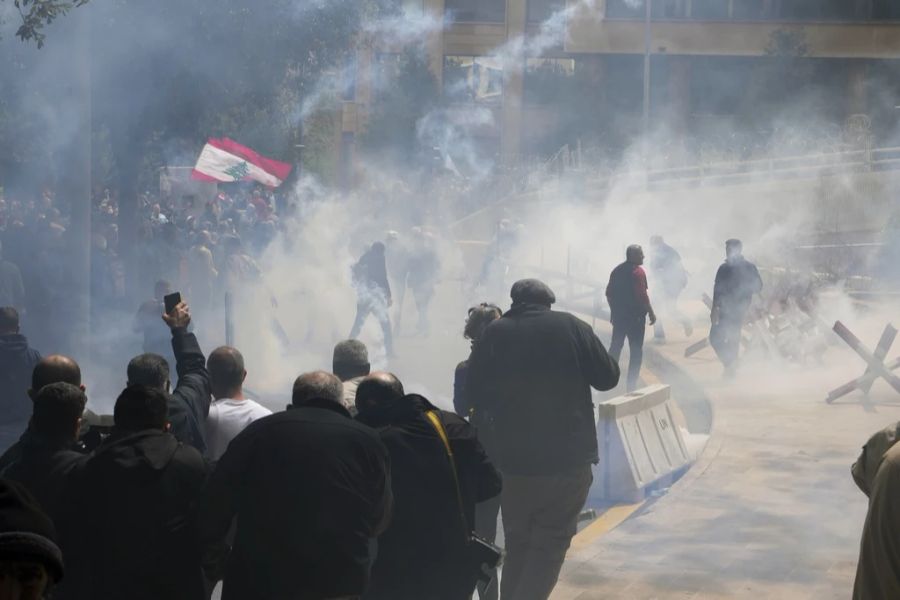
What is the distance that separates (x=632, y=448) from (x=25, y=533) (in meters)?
8.03

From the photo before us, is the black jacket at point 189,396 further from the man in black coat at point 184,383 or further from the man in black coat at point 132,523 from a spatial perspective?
the man in black coat at point 132,523

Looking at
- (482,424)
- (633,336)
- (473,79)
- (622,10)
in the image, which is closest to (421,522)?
(482,424)

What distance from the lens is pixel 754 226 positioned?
37.8 metres

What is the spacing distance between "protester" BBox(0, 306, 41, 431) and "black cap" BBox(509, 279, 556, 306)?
3314 mm

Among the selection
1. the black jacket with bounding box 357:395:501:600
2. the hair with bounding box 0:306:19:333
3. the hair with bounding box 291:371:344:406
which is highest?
the hair with bounding box 291:371:344:406

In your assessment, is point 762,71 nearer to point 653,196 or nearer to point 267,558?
point 653,196

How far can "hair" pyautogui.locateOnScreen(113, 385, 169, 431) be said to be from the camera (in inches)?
167

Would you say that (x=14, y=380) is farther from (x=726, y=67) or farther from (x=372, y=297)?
(x=726, y=67)

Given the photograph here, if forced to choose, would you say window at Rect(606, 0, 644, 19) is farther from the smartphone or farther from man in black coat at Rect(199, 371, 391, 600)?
man in black coat at Rect(199, 371, 391, 600)

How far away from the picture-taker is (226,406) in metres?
5.55

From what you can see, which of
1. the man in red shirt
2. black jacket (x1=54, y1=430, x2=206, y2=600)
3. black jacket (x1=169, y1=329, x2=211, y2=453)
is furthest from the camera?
the man in red shirt

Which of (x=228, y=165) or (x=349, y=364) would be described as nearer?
(x=349, y=364)

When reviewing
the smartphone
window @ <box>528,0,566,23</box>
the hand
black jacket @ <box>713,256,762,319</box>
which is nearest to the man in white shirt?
the hand

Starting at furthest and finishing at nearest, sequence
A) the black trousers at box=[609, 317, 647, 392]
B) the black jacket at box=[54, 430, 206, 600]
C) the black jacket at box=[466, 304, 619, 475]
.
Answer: the black trousers at box=[609, 317, 647, 392] → the black jacket at box=[466, 304, 619, 475] → the black jacket at box=[54, 430, 206, 600]
